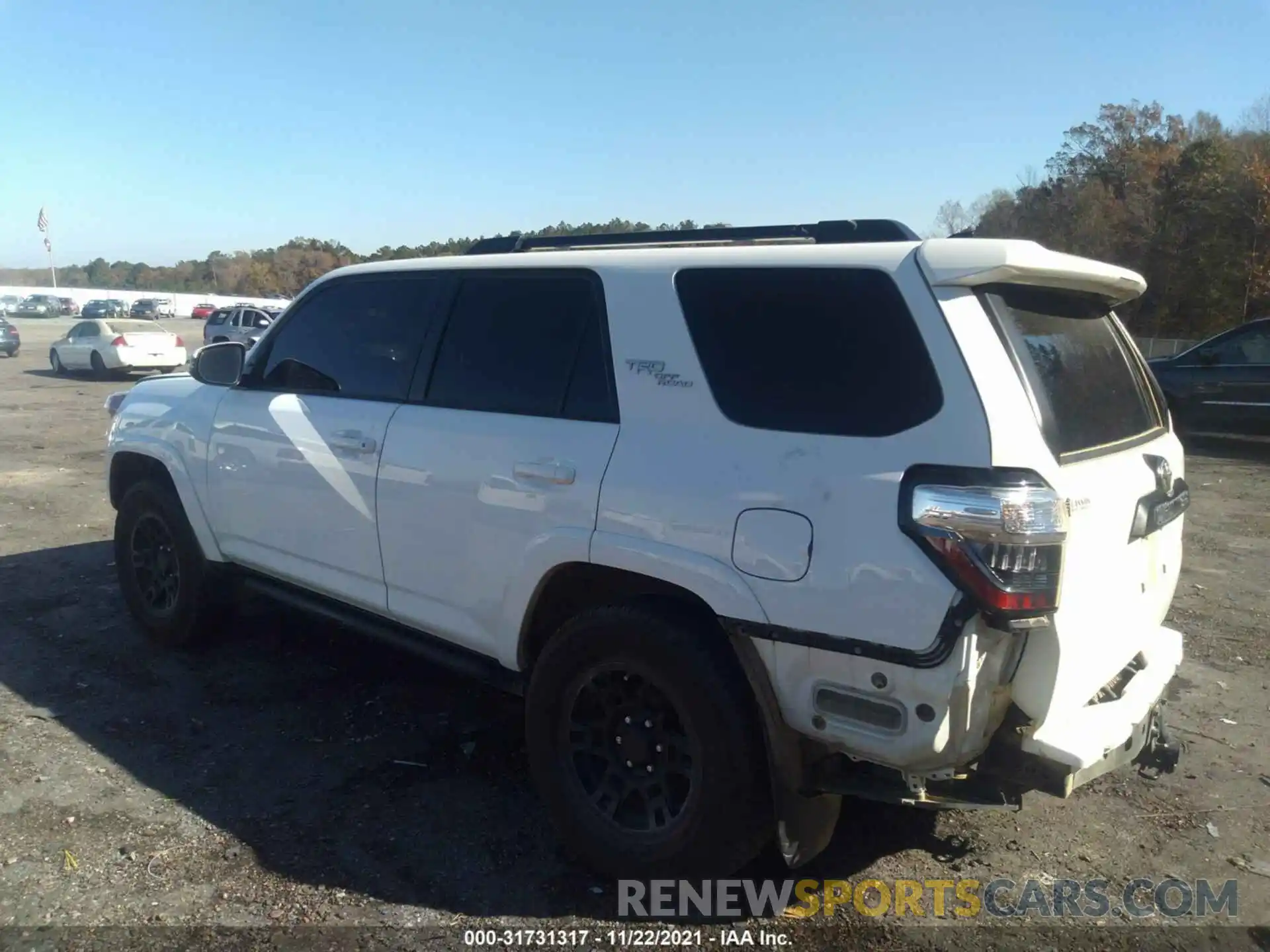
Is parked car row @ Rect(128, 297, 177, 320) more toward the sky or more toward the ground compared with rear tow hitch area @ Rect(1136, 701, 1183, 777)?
more toward the sky

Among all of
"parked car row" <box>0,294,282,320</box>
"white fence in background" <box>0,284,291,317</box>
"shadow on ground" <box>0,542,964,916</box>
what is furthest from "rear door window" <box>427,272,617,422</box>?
"white fence in background" <box>0,284,291,317</box>

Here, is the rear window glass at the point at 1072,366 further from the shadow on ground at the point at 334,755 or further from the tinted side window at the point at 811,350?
the shadow on ground at the point at 334,755

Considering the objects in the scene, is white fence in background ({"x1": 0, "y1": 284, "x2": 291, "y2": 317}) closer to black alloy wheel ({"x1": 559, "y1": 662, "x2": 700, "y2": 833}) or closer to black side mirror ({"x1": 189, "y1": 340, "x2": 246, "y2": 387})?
black side mirror ({"x1": 189, "y1": 340, "x2": 246, "y2": 387})

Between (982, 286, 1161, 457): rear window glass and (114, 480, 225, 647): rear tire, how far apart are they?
4.05 metres

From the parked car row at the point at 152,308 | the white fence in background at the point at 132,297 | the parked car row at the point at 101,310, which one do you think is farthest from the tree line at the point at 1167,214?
the white fence in background at the point at 132,297

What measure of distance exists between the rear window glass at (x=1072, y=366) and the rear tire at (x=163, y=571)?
13.3 feet

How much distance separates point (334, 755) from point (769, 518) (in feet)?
7.84

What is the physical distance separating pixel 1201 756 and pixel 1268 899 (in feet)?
3.72

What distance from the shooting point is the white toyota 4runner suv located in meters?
2.57

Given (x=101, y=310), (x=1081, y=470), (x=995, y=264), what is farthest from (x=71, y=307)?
(x=1081, y=470)

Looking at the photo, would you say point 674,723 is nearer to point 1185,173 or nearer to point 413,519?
point 413,519

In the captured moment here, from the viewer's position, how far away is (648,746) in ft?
10.2

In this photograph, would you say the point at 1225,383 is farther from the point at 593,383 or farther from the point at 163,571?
the point at 163,571

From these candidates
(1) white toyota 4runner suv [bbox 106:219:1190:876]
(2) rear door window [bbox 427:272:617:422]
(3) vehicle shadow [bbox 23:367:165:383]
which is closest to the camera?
(1) white toyota 4runner suv [bbox 106:219:1190:876]
